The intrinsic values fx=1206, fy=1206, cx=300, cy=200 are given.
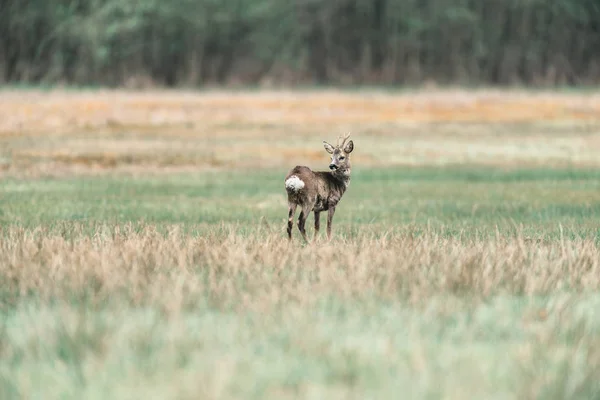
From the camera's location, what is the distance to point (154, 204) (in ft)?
68.2

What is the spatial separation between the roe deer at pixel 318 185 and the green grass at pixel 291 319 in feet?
1.94

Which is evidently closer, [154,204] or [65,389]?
[65,389]

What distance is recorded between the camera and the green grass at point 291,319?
20.9 ft

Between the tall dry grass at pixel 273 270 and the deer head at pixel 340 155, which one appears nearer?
the tall dry grass at pixel 273 270

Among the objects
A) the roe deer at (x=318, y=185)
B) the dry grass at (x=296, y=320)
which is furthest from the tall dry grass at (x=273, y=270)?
the roe deer at (x=318, y=185)

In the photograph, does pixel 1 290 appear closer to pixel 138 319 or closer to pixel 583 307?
pixel 138 319

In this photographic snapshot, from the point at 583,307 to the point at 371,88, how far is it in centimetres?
5003

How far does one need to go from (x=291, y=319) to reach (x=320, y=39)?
55.2 meters

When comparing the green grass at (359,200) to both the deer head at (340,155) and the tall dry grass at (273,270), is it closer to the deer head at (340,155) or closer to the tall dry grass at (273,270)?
the deer head at (340,155)

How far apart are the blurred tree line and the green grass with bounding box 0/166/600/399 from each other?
45143 millimetres

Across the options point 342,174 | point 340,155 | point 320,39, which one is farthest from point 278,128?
point 340,155

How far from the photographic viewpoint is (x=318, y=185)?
12586 mm

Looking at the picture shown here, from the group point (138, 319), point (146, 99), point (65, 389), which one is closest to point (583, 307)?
point (138, 319)

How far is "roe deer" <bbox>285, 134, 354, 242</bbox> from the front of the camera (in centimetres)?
1225
